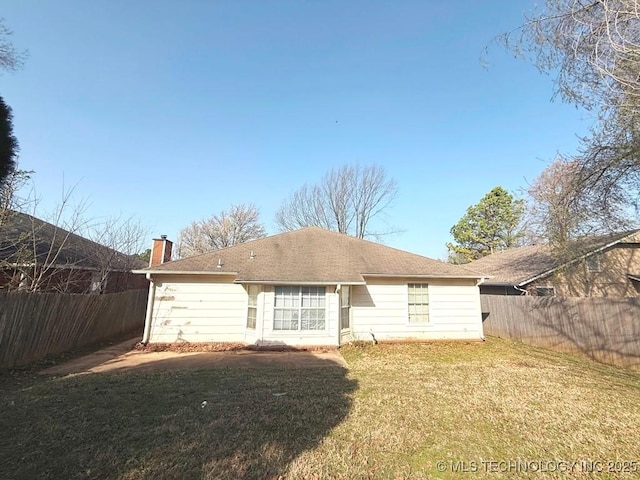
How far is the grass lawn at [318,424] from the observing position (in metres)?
3.48

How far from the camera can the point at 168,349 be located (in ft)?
33.8

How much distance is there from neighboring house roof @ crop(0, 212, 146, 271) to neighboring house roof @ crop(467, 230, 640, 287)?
17.1 m

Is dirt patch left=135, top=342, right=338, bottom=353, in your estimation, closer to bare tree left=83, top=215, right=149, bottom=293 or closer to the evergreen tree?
bare tree left=83, top=215, right=149, bottom=293

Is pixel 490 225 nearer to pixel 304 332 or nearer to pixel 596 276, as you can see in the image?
pixel 596 276

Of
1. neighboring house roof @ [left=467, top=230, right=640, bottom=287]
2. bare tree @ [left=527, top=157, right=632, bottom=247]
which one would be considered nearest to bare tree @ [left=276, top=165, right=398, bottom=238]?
neighboring house roof @ [left=467, top=230, right=640, bottom=287]

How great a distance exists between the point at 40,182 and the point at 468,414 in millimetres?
13689

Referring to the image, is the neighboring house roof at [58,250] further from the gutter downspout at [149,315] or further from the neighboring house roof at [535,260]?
the neighboring house roof at [535,260]

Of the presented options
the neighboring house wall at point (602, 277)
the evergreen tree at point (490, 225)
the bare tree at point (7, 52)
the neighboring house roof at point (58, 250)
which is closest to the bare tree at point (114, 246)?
the neighboring house roof at point (58, 250)

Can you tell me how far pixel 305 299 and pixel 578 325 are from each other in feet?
30.0

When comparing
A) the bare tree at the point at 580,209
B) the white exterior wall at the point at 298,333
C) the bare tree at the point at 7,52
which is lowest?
the white exterior wall at the point at 298,333

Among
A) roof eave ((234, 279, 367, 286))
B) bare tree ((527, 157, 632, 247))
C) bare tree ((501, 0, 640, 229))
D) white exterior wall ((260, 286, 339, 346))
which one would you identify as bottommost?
white exterior wall ((260, 286, 339, 346))

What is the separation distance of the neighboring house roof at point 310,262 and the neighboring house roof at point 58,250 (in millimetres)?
4066

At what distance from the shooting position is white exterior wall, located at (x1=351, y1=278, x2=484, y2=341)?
11.7m

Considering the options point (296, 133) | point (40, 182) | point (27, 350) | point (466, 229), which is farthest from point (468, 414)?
point (466, 229)
